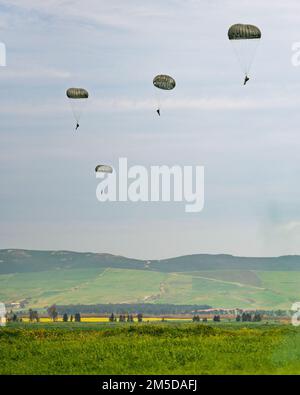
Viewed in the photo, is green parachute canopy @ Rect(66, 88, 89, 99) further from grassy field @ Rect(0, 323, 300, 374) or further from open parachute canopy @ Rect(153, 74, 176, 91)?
grassy field @ Rect(0, 323, 300, 374)

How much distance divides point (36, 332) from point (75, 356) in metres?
15.4

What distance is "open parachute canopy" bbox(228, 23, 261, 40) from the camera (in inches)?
2835

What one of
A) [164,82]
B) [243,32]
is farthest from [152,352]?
[164,82]

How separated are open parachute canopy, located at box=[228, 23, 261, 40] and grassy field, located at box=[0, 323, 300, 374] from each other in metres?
23.9

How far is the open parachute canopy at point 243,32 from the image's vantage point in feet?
236

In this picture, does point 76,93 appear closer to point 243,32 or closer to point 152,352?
point 243,32

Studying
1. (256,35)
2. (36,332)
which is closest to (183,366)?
(36,332)

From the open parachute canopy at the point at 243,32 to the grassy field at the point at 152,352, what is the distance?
23933 mm

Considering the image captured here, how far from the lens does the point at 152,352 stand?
63750 millimetres

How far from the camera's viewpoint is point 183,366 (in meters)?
59.9

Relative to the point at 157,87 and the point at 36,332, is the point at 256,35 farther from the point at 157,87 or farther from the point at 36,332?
the point at 36,332

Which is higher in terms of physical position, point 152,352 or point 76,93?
point 76,93

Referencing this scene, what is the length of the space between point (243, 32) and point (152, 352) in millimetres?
26537

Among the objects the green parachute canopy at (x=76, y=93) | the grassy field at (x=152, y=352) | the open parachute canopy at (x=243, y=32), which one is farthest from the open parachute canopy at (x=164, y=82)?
the grassy field at (x=152, y=352)
